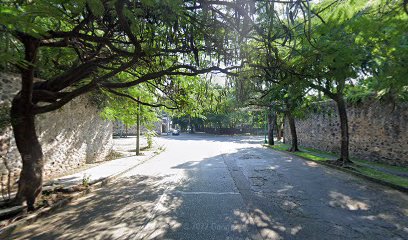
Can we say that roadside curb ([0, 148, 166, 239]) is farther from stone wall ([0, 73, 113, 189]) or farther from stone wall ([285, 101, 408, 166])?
stone wall ([285, 101, 408, 166])

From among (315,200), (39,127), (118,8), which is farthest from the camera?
(39,127)

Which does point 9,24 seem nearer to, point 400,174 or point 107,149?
point 400,174

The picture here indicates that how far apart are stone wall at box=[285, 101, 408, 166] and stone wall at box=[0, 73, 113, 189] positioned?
13.5 metres

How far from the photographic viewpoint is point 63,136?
12.2 m

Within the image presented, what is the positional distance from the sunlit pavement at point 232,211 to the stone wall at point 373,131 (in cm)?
522

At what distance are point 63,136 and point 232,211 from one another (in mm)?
9141

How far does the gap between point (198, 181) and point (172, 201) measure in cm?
301

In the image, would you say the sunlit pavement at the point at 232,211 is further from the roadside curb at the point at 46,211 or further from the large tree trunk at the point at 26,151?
the large tree trunk at the point at 26,151

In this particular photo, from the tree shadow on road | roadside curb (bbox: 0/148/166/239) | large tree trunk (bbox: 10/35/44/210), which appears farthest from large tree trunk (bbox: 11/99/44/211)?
the tree shadow on road

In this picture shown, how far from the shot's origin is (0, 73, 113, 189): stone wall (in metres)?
8.67

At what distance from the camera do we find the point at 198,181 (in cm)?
1045

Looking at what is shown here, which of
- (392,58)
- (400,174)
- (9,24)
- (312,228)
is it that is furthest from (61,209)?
(400,174)

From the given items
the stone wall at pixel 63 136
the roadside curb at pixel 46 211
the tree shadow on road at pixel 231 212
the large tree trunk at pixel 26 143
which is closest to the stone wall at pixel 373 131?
the tree shadow on road at pixel 231 212

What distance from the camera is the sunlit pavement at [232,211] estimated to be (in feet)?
Result: 17.2
